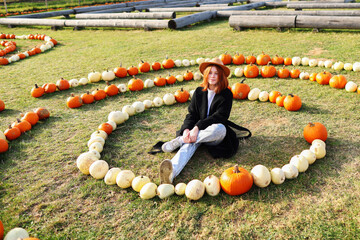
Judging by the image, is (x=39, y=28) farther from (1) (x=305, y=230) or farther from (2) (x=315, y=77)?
(1) (x=305, y=230)

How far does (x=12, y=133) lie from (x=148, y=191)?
132 inches

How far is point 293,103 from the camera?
19.8 ft

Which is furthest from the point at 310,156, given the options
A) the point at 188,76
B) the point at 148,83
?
the point at 148,83

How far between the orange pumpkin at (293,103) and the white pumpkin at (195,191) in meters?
3.20

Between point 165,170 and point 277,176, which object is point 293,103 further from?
point 165,170

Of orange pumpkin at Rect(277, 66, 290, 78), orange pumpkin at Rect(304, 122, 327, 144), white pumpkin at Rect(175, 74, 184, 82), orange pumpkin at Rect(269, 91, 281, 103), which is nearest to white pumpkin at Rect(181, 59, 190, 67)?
white pumpkin at Rect(175, 74, 184, 82)

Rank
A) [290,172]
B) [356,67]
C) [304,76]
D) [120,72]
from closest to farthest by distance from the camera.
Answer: [290,172] < [304,76] < [356,67] < [120,72]

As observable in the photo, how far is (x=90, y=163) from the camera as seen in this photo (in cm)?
452

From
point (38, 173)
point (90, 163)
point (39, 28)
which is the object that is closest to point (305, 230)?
point (90, 163)

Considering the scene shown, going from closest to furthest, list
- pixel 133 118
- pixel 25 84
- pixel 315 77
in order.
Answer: pixel 133 118
pixel 315 77
pixel 25 84

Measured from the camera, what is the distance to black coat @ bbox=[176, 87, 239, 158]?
4.79 m

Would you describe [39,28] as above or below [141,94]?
above

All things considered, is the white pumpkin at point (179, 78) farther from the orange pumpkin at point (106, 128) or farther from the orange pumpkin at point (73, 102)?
the orange pumpkin at point (106, 128)

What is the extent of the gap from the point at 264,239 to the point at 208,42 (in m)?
10.2
